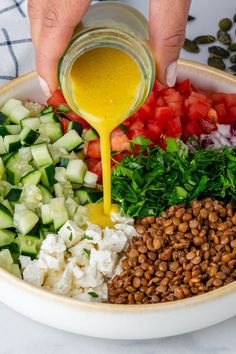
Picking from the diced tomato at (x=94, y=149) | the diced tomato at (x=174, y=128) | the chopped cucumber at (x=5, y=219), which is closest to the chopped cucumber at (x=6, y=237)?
the chopped cucumber at (x=5, y=219)

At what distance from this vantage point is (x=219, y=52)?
11.6ft

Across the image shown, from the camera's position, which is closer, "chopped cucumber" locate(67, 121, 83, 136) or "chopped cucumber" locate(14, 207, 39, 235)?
"chopped cucumber" locate(14, 207, 39, 235)

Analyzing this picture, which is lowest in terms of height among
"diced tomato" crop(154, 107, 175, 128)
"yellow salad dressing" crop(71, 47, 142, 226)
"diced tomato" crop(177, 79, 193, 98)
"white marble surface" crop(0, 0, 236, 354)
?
"white marble surface" crop(0, 0, 236, 354)

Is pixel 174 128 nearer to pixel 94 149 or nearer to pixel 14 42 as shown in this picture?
pixel 94 149

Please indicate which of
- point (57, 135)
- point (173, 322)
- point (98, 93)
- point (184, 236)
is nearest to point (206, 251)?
point (184, 236)

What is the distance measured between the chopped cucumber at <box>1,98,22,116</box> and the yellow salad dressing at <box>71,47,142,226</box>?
0.65 metres

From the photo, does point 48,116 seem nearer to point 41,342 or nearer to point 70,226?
point 70,226

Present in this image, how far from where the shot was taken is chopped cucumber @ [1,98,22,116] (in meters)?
2.96

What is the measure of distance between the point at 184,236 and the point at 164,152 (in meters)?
0.36

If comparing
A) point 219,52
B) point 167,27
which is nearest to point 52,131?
point 167,27

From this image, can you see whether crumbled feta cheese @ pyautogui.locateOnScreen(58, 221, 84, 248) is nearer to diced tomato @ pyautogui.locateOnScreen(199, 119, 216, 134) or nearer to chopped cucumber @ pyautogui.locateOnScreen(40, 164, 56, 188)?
chopped cucumber @ pyautogui.locateOnScreen(40, 164, 56, 188)

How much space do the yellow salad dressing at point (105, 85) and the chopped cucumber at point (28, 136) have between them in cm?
46

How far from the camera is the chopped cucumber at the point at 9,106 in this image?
2.96 m

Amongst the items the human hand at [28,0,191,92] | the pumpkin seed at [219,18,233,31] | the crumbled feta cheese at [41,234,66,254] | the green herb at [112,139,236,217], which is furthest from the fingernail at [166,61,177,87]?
the pumpkin seed at [219,18,233,31]
